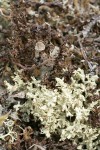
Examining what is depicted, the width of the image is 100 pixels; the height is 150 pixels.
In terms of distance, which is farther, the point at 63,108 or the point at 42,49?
the point at 42,49

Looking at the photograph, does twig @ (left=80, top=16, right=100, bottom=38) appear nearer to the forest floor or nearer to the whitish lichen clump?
the forest floor

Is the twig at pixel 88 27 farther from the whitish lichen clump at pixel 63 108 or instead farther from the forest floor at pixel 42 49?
the whitish lichen clump at pixel 63 108

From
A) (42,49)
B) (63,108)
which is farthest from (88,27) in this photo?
(63,108)

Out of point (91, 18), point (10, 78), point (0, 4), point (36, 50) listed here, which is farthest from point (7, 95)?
point (91, 18)

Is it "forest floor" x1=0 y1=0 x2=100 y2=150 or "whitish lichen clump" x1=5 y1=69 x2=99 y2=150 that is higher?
"forest floor" x1=0 y1=0 x2=100 y2=150

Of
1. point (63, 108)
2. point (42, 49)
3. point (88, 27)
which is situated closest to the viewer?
point (63, 108)

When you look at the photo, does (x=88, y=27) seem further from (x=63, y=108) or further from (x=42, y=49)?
(x=63, y=108)

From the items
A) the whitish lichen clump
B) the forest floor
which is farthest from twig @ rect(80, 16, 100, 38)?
the whitish lichen clump

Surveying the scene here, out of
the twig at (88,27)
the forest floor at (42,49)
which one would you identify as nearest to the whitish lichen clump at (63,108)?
the forest floor at (42,49)
